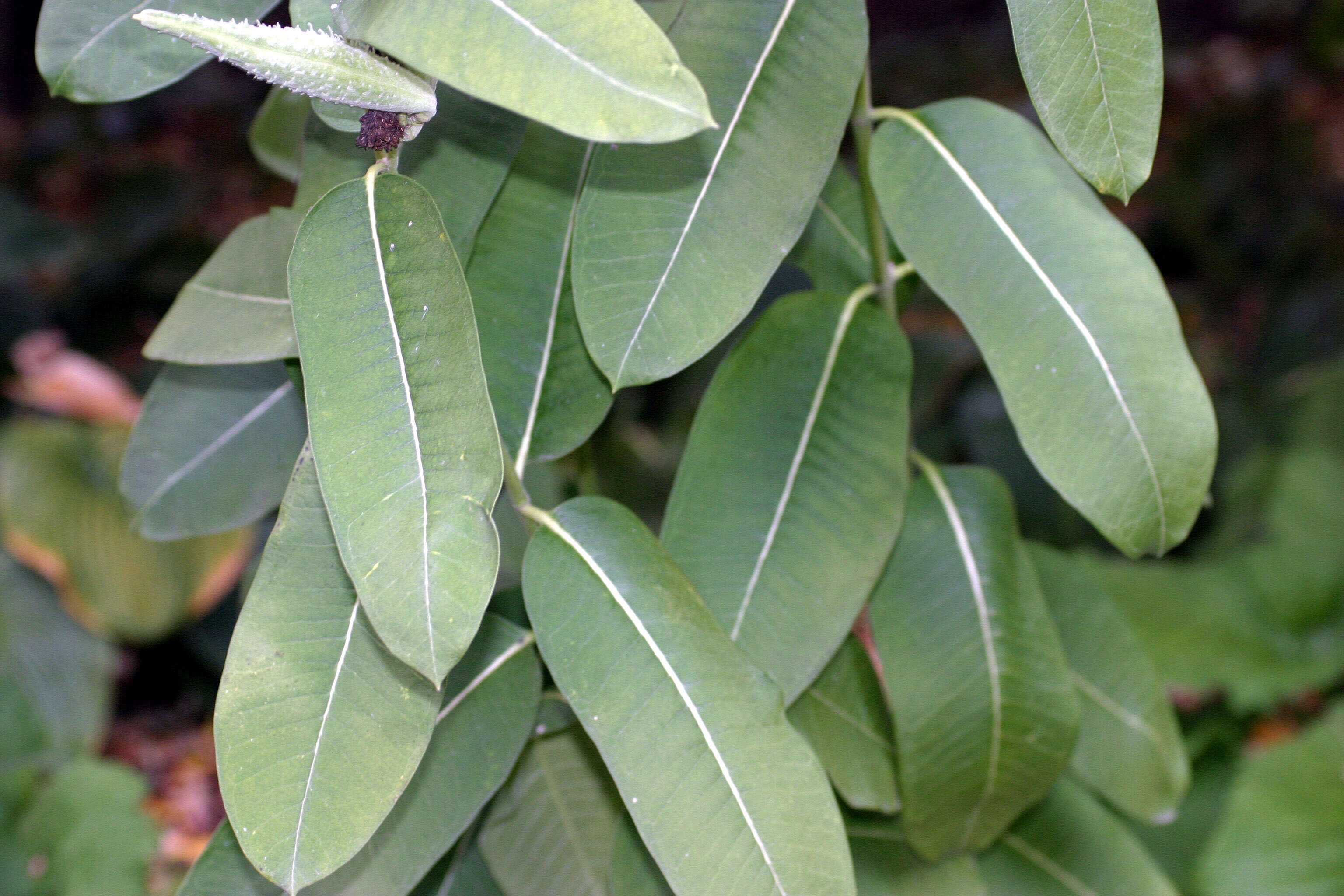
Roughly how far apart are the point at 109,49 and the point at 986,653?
68 cm

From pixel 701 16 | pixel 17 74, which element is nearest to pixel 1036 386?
pixel 701 16

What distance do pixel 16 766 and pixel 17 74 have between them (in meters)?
4.36

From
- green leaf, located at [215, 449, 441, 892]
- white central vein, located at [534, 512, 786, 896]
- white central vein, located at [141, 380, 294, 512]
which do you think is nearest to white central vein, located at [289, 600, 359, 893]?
green leaf, located at [215, 449, 441, 892]

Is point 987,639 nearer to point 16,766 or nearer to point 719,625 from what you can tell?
point 719,625

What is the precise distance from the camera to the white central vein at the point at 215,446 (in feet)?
2.60

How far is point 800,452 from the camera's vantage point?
667 mm

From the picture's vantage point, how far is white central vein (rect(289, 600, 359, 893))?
0.47 metres

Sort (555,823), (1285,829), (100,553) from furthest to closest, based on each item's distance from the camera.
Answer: (100,553), (1285,829), (555,823)

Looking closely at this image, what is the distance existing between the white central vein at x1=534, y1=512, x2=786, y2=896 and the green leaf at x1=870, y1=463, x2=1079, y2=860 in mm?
207

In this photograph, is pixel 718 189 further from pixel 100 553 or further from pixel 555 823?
pixel 100 553

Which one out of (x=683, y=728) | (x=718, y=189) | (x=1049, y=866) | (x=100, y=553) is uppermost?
(x=718, y=189)

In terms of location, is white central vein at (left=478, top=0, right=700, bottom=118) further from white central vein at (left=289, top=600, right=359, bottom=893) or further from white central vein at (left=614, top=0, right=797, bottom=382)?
white central vein at (left=289, top=600, right=359, bottom=893)

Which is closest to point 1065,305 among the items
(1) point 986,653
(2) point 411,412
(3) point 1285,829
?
(1) point 986,653

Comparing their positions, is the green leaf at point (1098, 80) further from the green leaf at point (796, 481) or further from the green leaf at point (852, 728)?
the green leaf at point (852, 728)
